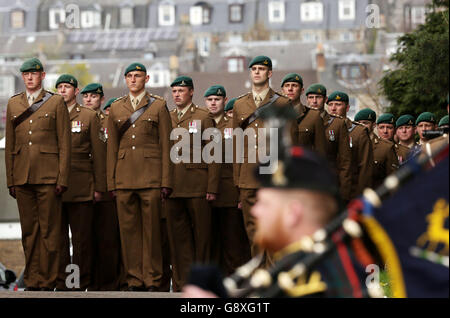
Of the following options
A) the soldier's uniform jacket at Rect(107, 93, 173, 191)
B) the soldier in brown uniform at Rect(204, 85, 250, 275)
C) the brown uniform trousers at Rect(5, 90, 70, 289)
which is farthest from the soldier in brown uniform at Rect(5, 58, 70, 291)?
the soldier in brown uniform at Rect(204, 85, 250, 275)

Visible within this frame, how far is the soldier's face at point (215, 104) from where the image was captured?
45.9ft

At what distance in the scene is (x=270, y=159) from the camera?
564 centimetres

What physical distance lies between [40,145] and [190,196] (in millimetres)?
1851

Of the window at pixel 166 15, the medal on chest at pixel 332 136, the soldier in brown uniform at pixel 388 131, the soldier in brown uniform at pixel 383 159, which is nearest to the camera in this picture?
the medal on chest at pixel 332 136

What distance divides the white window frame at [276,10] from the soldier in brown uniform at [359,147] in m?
98.0

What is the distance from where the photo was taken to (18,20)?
385 feet

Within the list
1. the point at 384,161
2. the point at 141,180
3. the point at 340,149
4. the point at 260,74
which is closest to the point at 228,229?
the point at 340,149

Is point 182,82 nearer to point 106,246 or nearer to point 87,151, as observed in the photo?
point 87,151

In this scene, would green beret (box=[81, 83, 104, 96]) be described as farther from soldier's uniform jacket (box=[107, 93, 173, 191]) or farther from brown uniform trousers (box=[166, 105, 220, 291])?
soldier's uniform jacket (box=[107, 93, 173, 191])

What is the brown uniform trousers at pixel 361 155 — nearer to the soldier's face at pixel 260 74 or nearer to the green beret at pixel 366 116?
the green beret at pixel 366 116

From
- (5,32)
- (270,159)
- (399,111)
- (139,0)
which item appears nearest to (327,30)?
(139,0)

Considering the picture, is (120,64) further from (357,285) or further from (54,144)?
(357,285)

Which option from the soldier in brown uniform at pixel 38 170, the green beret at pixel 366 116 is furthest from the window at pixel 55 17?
the soldier in brown uniform at pixel 38 170
